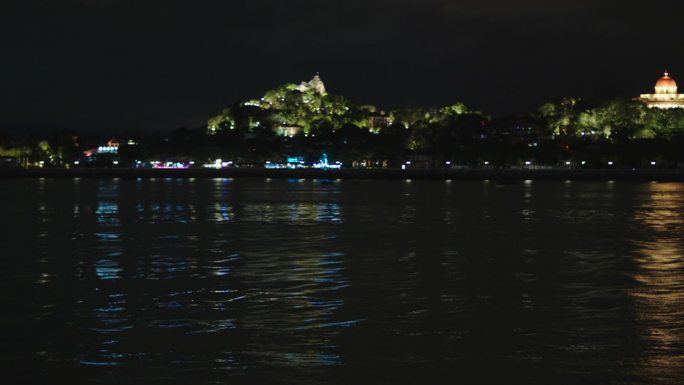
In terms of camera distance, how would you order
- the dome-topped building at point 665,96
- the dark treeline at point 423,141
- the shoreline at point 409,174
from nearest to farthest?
the shoreline at point 409,174 → the dark treeline at point 423,141 → the dome-topped building at point 665,96

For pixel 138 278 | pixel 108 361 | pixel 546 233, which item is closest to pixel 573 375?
pixel 108 361

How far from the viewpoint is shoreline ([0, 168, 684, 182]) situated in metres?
116

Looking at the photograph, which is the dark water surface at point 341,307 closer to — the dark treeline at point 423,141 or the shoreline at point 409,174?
the shoreline at point 409,174

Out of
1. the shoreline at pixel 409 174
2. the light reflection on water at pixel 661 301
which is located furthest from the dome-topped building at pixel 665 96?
the light reflection on water at pixel 661 301

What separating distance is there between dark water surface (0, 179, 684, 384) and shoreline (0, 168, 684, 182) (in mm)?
86807

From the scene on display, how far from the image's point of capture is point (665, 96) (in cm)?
18638

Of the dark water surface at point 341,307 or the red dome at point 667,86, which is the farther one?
the red dome at point 667,86

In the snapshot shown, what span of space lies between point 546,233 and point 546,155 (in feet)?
353

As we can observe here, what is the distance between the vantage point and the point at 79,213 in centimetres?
4384

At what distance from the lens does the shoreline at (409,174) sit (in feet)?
381

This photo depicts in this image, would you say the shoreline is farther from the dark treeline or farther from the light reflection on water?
the light reflection on water

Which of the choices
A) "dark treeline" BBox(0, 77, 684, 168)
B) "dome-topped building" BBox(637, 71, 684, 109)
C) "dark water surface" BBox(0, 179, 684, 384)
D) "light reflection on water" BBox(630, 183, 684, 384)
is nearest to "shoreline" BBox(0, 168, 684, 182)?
"dark treeline" BBox(0, 77, 684, 168)

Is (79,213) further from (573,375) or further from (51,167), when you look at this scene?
(51,167)

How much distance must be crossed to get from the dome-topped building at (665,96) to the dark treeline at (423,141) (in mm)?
22212
